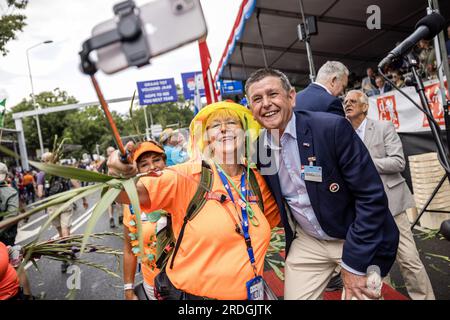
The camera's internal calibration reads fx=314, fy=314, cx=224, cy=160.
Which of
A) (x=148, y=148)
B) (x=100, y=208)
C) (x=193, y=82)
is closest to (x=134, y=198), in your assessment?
(x=100, y=208)

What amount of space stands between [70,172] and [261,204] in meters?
1.02

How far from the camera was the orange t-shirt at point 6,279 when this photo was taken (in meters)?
2.28

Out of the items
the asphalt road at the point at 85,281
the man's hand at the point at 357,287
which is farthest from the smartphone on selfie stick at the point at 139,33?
the asphalt road at the point at 85,281

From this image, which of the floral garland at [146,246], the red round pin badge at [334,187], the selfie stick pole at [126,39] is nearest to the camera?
the selfie stick pole at [126,39]

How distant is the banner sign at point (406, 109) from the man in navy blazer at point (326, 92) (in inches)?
102

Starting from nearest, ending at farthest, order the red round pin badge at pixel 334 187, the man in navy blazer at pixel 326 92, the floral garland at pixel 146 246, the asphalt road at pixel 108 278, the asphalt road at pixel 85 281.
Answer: the red round pin badge at pixel 334 187 < the floral garland at pixel 146 246 < the man in navy blazer at pixel 326 92 < the asphalt road at pixel 108 278 < the asphalt road at pixel 85 281

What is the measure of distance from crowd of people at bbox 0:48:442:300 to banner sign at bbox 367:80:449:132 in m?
3.78

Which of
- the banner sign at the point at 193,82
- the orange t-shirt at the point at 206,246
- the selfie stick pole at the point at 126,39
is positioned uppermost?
the banner sign at the point at 193,82

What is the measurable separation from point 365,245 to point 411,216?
4.10 metres

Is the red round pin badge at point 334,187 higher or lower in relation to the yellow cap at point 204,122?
lower

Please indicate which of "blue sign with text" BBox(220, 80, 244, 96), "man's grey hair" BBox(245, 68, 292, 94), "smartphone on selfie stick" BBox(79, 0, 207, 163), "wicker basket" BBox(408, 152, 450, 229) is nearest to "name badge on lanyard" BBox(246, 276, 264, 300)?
"man's grey hair" BBox(245, 68, 292, 94)

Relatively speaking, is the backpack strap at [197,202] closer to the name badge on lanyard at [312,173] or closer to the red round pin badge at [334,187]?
the name badge on lanyard at [312,173]

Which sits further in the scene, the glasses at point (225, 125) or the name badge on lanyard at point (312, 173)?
the glasses at point (225, 125)

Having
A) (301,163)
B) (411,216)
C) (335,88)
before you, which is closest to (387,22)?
(411,216)
